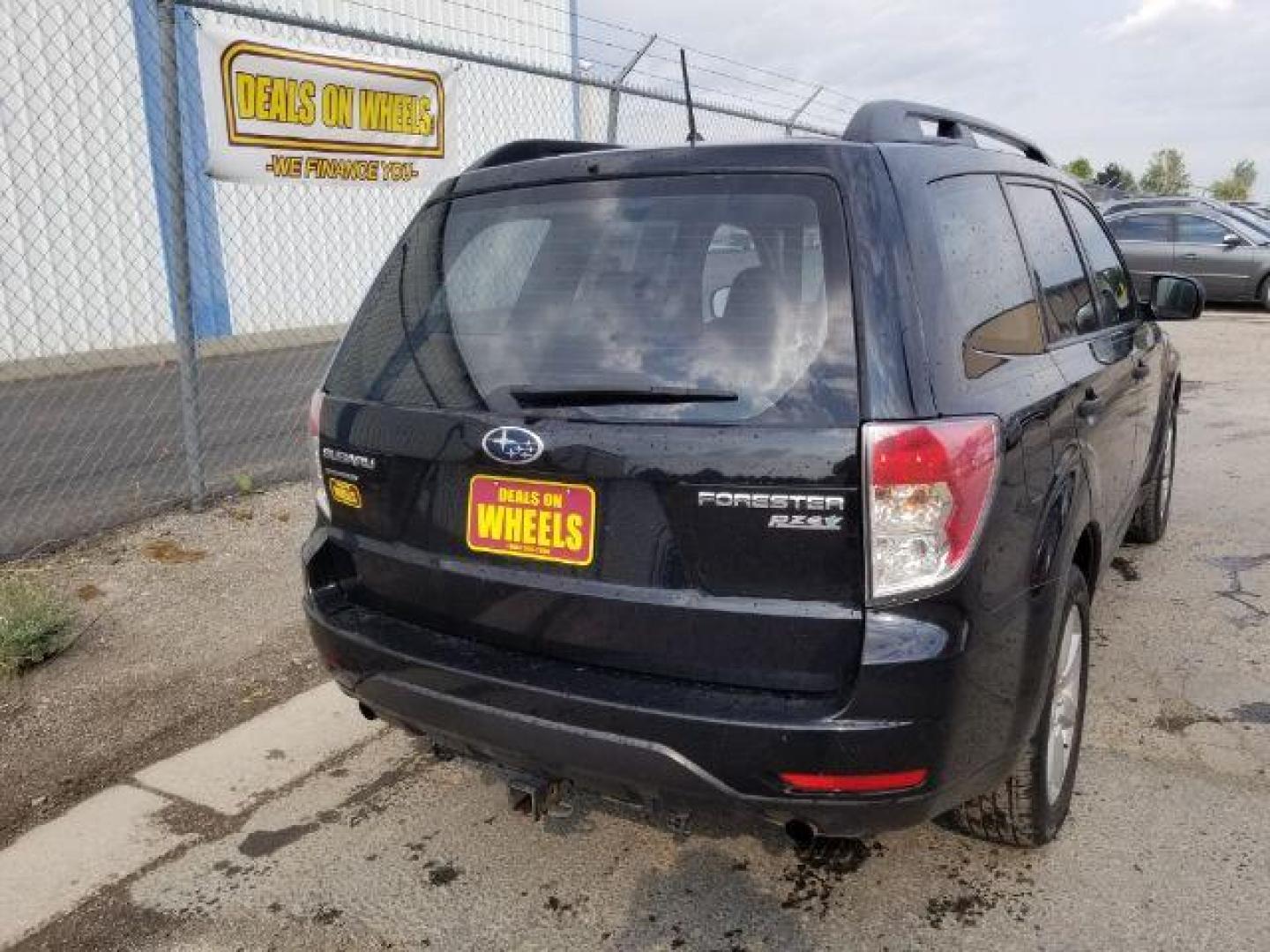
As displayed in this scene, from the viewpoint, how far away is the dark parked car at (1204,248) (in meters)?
14.6

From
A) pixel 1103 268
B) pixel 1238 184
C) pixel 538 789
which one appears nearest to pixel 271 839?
pixel 538 789

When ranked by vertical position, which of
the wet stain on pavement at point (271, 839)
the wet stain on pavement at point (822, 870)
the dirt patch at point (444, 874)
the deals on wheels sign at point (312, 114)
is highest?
the deals on wheels sign at point (312, 114)

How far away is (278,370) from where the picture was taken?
36.0 feet

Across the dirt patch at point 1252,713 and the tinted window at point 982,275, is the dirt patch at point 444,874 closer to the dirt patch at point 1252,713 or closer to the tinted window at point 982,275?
the tinted window at point 982,275

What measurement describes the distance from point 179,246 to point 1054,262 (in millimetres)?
3975

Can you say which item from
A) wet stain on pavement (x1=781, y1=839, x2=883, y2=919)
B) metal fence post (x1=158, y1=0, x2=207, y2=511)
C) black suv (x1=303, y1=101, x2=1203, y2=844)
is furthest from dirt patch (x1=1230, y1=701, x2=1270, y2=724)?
metal fence post (x1=158, y1=0, x2=207, y2=511)

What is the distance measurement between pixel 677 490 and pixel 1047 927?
140cm

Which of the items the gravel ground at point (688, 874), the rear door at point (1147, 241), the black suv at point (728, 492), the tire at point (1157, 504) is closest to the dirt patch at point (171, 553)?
the gravel ground at point (688, 874)

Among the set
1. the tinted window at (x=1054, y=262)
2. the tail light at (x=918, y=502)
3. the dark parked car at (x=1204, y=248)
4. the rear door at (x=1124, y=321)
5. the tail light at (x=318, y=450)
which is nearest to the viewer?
the tail light at (x=918, y=502)

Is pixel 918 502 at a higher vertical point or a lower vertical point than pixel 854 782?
higher

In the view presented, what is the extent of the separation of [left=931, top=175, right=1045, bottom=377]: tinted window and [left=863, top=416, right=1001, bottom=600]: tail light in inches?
10.2

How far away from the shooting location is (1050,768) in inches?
102

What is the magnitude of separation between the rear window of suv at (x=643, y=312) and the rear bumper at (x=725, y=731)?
556 millimetres

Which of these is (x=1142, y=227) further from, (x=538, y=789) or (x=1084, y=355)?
(x=538, y=789)
